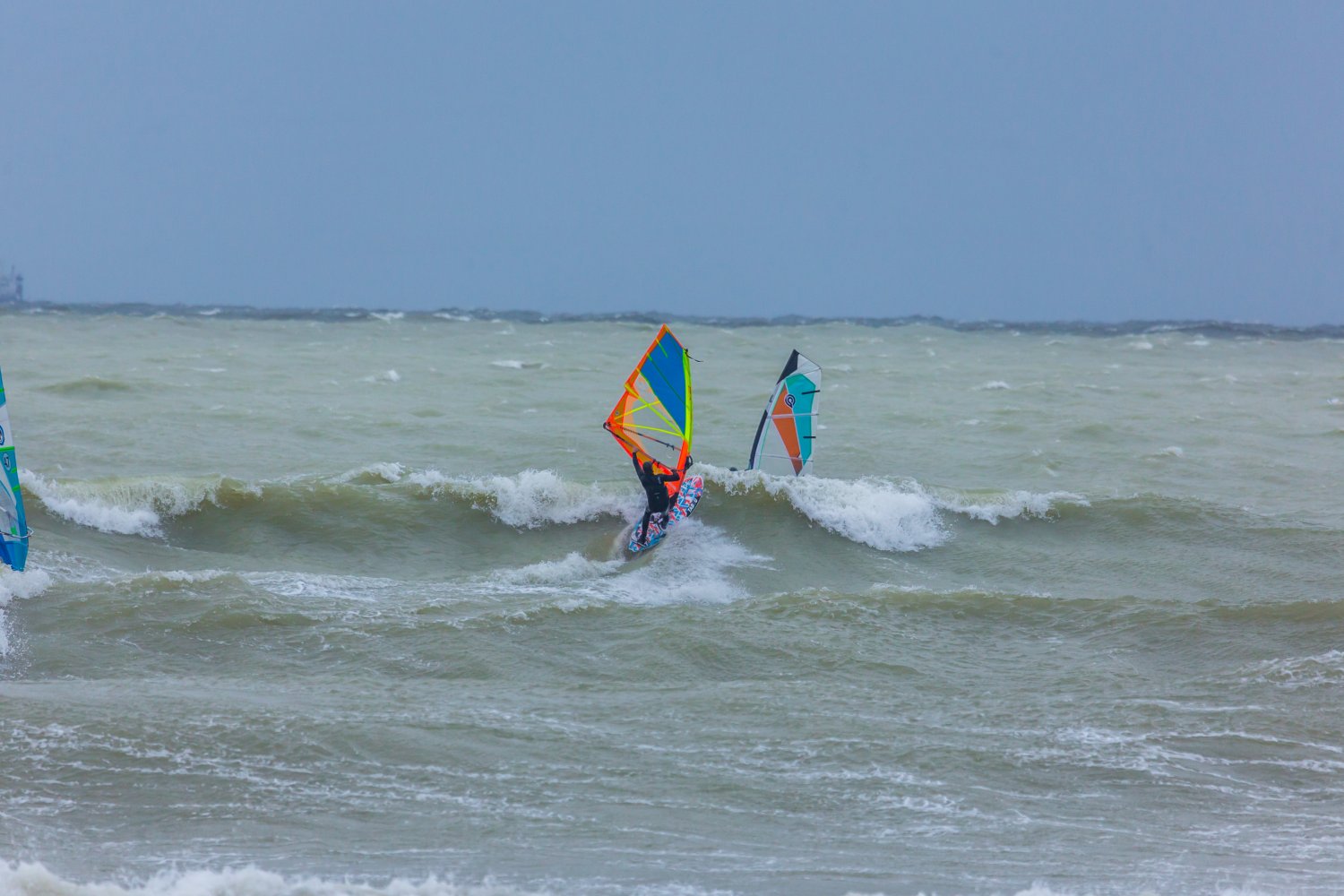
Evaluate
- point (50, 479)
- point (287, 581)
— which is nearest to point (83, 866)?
point (287, 581)

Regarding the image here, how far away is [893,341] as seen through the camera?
41.0m

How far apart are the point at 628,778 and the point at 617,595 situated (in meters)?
3.46

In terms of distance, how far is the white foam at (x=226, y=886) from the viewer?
4.18 meters

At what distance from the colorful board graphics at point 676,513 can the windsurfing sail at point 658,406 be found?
598 millimetres

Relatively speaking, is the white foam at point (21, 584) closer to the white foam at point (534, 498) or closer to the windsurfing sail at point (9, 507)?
the windsurfing sail at point (9, 507)

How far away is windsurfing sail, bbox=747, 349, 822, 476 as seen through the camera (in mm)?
11547

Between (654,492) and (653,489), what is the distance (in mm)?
41

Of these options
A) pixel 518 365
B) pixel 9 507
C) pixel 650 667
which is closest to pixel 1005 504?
pixel 650 667

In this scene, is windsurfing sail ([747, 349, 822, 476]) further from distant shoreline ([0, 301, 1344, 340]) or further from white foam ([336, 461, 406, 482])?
distant shoreline ([0, 301, 1344, 340])

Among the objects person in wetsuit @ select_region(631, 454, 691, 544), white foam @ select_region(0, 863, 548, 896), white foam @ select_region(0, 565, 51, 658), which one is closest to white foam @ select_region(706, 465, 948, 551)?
person in wetsuit @ select_region(631, 454, 691, 544)

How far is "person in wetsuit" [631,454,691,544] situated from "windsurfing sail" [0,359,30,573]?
4.61 metres

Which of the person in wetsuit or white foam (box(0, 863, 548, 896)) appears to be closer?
white foam (box(0, 863, 548, 896))

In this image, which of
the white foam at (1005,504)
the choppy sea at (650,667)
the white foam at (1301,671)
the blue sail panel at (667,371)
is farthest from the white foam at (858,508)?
the white foam at (1301,671)

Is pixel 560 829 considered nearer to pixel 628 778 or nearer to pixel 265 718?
pixel 628 778
